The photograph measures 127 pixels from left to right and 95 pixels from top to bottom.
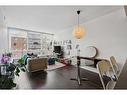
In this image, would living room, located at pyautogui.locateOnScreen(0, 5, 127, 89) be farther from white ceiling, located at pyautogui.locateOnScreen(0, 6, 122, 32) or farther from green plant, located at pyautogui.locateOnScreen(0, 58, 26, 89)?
green plant, located at pyautogui.locateOnScreen(0, 58, 26, 89)

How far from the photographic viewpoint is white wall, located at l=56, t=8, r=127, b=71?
133 inches

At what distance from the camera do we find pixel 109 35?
3799mm

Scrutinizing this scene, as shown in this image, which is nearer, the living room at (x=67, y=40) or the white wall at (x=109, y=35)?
the living room at (x=67, y=40)

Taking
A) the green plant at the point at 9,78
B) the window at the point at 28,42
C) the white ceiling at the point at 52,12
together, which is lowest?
the green plant at the point at 9,78

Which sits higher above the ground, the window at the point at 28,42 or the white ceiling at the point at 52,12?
the white ceiling at the point at 52,12

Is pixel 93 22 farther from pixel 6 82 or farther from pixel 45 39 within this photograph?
pixel 45 39

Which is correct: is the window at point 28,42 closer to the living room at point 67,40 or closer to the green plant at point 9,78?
the living room at point 67,40

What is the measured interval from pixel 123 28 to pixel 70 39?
3.20 m

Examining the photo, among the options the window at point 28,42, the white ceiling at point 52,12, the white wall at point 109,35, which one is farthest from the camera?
the window at point 28,42

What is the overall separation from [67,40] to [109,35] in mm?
3000

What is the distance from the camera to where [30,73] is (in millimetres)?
4266

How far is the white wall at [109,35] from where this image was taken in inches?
133

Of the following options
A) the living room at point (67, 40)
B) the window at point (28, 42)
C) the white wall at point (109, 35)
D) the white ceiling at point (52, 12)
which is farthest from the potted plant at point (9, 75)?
the window at point (28, 42)

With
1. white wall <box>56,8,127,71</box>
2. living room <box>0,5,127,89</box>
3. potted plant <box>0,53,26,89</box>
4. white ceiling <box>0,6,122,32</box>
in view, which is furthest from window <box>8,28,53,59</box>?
potted plant <box>0,53,26,89</box>
